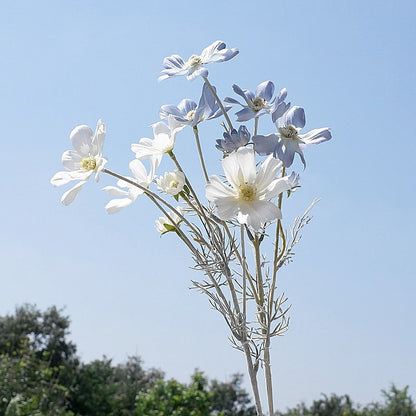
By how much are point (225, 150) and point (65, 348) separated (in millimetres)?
7815

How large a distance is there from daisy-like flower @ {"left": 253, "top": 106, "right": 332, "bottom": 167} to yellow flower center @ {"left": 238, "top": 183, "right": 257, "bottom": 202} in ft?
0.41

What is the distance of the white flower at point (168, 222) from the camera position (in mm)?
1568

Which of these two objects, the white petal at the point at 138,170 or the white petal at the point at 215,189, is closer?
the white petal at the point at 215,189

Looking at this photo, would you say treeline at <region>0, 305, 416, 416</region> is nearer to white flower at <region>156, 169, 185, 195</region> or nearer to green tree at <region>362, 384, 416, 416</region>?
green tree at <region>362, 384, 416, 416</region>

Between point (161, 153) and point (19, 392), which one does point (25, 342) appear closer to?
point (19, 392)

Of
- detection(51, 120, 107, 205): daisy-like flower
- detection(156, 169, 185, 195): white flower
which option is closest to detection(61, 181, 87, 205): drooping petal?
detection(51, 120, 107, 205): daisy-like flower

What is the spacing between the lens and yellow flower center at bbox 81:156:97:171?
56.7 inches

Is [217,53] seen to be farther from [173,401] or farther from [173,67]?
[173,401]

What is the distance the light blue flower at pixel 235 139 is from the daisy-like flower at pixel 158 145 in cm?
12

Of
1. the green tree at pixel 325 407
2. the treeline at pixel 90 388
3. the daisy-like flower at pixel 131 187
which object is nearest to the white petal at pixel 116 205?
the daisy-like flower at pixel 131 187

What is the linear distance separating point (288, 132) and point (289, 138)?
0.01 metres

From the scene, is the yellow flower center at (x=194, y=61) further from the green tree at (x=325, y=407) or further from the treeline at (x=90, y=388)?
the green tree at (x=325, y=407)

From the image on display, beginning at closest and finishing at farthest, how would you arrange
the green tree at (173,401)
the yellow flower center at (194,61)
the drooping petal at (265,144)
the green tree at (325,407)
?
the drooping petal at (265,144) → the yellow flower center at (194,61) → the green tree at (173,401) → the green tree at (325,407)

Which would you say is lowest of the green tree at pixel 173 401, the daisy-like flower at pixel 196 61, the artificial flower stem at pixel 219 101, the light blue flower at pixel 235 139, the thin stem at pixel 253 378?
the thin stem at pixel 253 378
